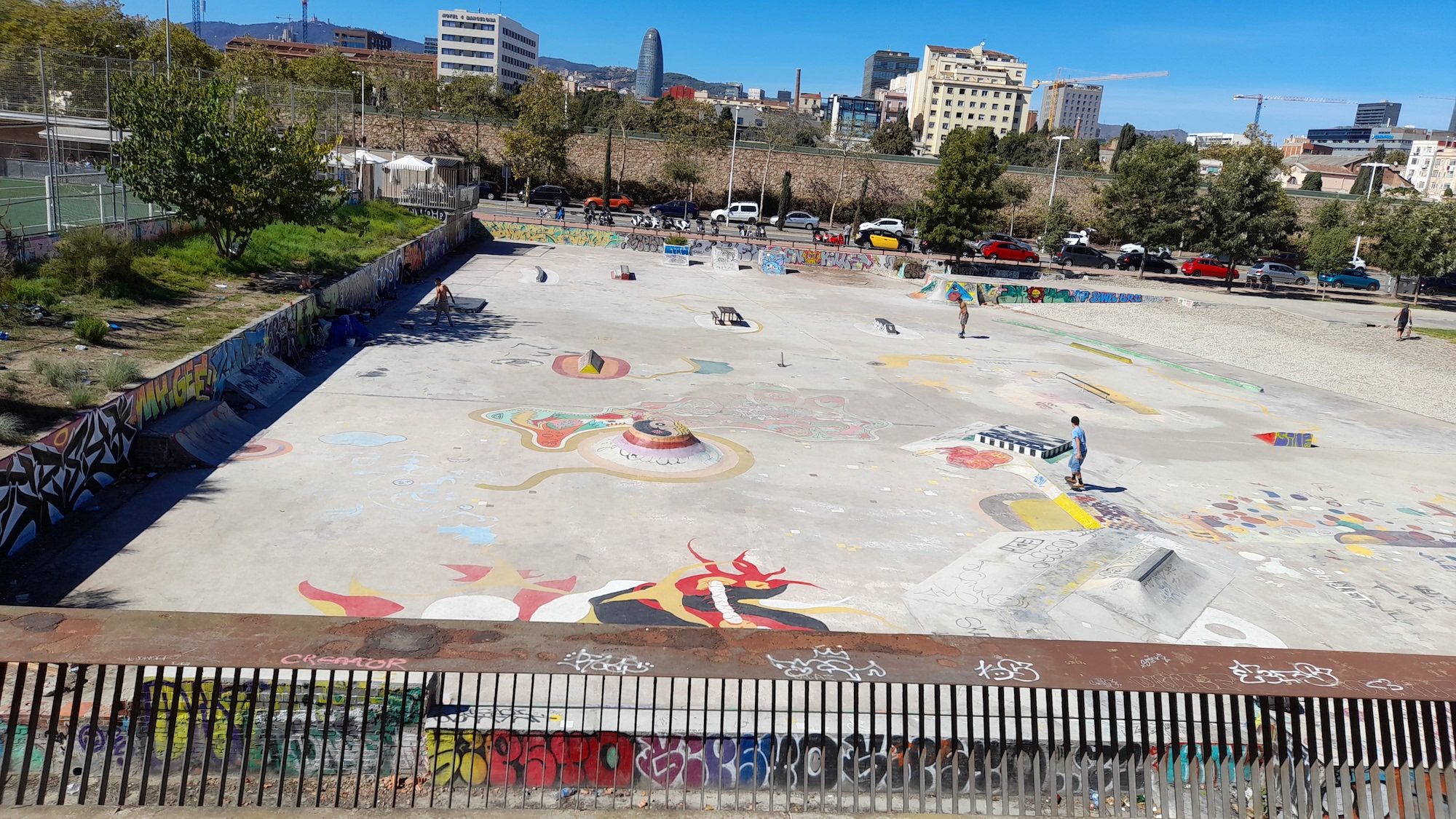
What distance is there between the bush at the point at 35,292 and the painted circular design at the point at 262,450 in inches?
261

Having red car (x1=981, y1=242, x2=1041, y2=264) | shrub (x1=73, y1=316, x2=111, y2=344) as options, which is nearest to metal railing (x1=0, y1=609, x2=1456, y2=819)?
shrub (x1=73, y1=316, x2=111, y2=344)

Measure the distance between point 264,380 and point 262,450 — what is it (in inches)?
153

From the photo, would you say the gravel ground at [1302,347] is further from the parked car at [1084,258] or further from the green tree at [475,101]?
the green tree at [475,101]

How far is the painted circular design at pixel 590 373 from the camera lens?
2238 cm

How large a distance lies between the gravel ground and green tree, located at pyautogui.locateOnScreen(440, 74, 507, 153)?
47.1 meters

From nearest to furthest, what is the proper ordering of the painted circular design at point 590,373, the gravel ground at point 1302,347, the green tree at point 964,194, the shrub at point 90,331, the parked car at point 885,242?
the shrub at point 90,331
the painted circular design at point 590,373
the gravel ground at point 1302,347
the green tree at point 964,194
the parked car at point 885,242

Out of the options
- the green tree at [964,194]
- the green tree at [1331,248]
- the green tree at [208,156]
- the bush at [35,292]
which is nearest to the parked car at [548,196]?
the green tree at [964,194]

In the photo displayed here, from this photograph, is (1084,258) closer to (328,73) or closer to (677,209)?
(677,209)

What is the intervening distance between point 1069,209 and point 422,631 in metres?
74.3

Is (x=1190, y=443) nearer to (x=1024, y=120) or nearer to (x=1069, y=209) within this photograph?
(x=1069, y=209)

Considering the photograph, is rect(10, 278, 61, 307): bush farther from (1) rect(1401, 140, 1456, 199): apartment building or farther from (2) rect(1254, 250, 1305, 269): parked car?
(1) rect(1401, 140, 1456, 199): apartment building

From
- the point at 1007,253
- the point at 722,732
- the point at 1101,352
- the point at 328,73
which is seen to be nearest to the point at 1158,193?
the point at 1007,253

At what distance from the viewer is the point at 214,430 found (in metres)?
15.6

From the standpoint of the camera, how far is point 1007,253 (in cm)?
5247
